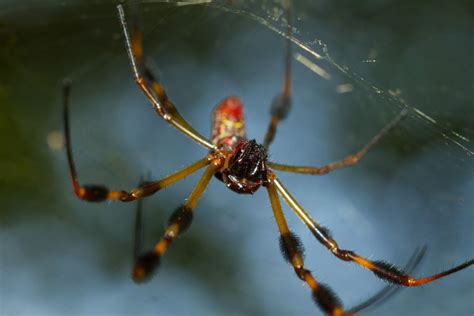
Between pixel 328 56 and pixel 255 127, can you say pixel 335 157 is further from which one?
pixel 328 56

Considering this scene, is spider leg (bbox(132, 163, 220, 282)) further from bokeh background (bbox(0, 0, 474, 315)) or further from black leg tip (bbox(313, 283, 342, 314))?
black leg tip (bbox(313, 283, 342, 314))

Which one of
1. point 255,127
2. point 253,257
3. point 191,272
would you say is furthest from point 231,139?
point 191,272

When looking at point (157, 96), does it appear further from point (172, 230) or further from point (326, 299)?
point (326, 299)

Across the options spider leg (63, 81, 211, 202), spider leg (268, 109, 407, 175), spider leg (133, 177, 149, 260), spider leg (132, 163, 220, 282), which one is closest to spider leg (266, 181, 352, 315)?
spider leg (268, 109, 407, 175)

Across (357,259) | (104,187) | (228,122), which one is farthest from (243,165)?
(357,259)

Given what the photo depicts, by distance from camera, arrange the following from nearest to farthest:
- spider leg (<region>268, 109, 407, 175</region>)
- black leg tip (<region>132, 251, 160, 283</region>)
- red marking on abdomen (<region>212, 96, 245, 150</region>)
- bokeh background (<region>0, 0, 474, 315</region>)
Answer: black leg tip (<region>132, 251, 160, 283</region>) < spider leg (<region>268, 109, 407, 175</region>) < red marking on abdomen (<region>212, 96, 245, 150</region>) < bokeh background (<region>0, 0, 474, 315</region>)

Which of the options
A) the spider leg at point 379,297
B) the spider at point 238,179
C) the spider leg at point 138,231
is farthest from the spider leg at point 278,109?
the spider leg at point 379,297

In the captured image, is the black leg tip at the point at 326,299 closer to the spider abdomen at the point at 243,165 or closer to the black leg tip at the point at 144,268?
the spider abdomen at the point at 243,165
